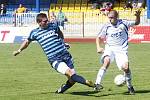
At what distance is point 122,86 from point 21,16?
2749 centimetres

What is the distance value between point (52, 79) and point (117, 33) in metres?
3.61

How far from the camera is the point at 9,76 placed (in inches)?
617

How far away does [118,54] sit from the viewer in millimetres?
11945

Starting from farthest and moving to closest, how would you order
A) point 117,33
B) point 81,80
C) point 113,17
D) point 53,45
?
point 117,33 < point 113,17 < point 53,45 < point 81,80

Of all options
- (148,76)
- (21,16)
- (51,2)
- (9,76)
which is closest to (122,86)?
(148,76)

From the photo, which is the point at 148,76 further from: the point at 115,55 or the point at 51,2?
the point at 51,2

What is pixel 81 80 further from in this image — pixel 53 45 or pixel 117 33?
pixel 117 33

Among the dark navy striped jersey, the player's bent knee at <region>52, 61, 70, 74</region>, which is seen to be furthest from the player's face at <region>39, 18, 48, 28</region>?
the player's bent knee at <region>52, 61, 70, 74</region>

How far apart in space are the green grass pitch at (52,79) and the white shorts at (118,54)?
68 centimetres

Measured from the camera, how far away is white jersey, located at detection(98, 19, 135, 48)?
11.9 metres

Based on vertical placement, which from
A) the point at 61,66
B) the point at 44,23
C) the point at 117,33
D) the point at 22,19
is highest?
the point at 44,23

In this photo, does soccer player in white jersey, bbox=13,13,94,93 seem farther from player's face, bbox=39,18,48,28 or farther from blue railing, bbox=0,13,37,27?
blue railing, bbox=0,13,37,27

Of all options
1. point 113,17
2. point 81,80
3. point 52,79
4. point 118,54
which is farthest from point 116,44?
point 52,79

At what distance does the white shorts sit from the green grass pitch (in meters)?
0.68
